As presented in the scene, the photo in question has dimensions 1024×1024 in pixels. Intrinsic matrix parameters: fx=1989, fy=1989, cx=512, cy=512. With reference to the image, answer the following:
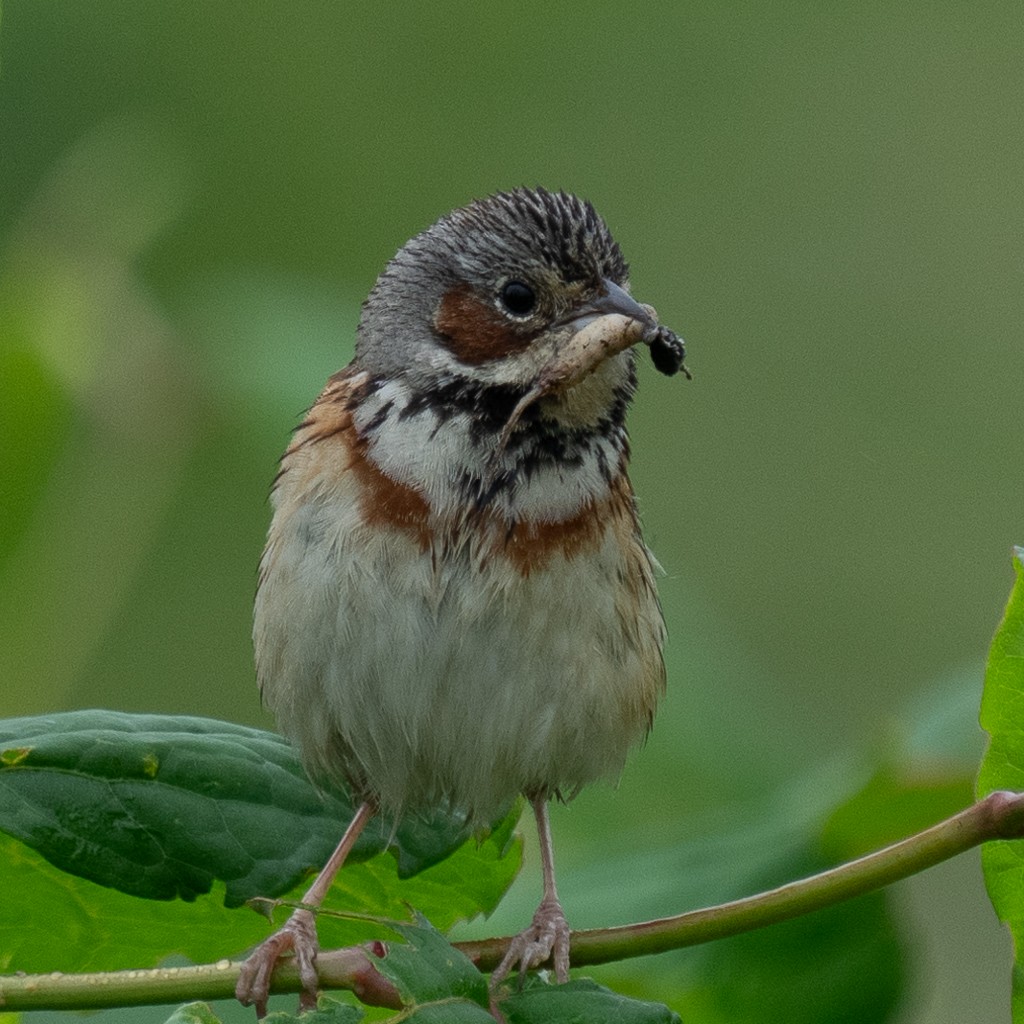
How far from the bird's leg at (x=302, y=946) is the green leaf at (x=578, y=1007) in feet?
0.98

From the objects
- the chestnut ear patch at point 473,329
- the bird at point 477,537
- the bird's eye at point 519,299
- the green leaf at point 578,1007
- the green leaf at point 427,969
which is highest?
the bird's eye at point 519,299

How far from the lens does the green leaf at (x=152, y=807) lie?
2.86m

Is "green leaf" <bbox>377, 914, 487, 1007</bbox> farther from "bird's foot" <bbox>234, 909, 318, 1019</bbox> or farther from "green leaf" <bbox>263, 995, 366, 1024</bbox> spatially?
"bird's foot" <bbox>234, 909, 318, 1019</bbox>

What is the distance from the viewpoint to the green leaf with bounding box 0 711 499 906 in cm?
286

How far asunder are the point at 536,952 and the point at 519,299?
123 cm

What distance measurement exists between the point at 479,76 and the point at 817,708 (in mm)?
3893

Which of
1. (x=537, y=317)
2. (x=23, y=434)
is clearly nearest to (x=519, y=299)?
(x=537, y=317)

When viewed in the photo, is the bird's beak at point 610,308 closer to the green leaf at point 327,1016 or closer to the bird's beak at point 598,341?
the bird's beak at point 598,341

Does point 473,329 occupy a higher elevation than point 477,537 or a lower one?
higher

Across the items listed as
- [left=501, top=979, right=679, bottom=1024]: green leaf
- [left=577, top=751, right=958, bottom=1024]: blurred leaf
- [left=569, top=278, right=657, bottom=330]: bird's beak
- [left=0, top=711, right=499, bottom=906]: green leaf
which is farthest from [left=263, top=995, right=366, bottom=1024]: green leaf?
[left=569, top=278, right=657, bottom=330]: bird's beak

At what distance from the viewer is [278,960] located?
297 cm

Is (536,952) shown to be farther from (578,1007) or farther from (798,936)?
Answer: (798,936)

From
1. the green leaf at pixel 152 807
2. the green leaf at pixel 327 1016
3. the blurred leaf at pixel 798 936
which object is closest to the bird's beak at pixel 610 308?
the blurred leaf at pixel 798 936

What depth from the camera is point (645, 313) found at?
11.7 ft
